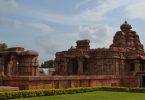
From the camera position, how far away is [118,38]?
1922 inches

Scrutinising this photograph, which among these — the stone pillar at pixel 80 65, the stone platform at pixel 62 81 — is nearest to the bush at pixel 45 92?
the stone platform at pixel 62 81

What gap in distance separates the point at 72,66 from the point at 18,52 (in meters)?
13.9

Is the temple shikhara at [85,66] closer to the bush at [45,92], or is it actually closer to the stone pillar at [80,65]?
the stone pillar at [80,65]

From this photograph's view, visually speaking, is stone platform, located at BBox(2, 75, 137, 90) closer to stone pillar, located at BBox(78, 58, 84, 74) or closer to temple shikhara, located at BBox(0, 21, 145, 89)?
temple shikhara, located at BBox(0, 21, 145, 89)

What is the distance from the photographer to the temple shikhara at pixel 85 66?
25.9m

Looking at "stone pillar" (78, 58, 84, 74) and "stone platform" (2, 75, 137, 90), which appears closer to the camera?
"stone platform" (2, 75, 137, 90)

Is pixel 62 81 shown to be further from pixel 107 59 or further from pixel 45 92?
pixel 107 59

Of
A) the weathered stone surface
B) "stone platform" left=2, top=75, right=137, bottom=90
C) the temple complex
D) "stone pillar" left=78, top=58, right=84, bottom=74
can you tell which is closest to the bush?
"stone platform" left=2, top=75, right=137, bottom=90

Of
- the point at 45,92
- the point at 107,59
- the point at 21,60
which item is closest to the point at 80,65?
the point at 107,59

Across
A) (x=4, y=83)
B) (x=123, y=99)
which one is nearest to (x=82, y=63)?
(x=4, y=83)

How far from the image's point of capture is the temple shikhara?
85.1 ft

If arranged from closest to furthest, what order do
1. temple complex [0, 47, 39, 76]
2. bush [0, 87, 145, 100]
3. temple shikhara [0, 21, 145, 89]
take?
bush [0, 87, 145, 100] → temple shikhara [0, 21, 145, 89] → temple complex [0, 47, 39, 76]

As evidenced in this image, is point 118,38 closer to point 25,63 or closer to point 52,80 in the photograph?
point 25,63

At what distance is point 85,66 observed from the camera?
45688 millimetres
